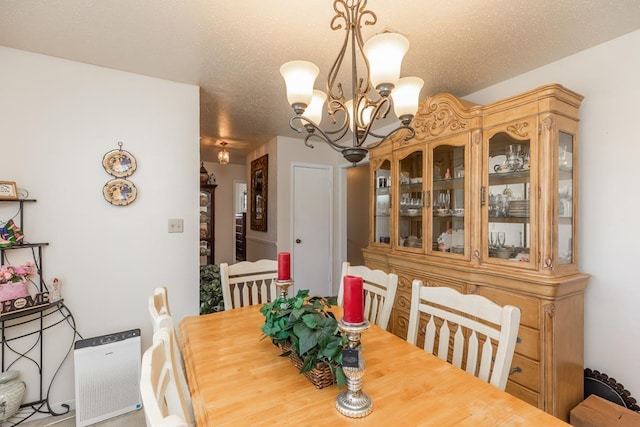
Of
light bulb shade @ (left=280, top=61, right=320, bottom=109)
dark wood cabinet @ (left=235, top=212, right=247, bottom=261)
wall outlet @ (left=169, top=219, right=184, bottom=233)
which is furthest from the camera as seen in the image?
dark wood cabinet @ (left=235, top=212, right=247, bottom=261)

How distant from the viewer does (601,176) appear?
5.88ft

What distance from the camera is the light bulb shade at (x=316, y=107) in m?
1.56

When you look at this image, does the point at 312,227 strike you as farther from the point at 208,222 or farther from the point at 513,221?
the point at 513,221

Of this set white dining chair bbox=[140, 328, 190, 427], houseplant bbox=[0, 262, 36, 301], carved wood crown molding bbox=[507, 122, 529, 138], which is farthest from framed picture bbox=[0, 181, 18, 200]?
carved wood crown molding bbox=[507, 122, 529, 138]

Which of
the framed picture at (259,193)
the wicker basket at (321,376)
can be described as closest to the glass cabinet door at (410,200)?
the wicker basket at (321,376)

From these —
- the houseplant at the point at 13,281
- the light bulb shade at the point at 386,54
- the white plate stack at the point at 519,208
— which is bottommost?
the houseplant at the point at 13,281

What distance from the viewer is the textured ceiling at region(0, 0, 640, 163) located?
1482mm

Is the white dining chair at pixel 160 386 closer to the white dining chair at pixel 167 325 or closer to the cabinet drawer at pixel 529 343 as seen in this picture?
the white dining chair at pixel 167 325

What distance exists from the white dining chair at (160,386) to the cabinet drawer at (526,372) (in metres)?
1.81

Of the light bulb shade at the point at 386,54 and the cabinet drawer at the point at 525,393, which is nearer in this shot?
the light bulb shade at the point at 386,54

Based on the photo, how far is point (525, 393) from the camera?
1702mm

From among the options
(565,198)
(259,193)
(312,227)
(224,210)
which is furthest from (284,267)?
(224,210)

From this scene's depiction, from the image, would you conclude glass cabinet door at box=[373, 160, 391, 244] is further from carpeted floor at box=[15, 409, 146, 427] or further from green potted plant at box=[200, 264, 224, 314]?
carpeted floor at box=[15, 409, 146, 427]

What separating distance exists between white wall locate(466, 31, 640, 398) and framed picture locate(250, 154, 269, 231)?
344 centimetres
